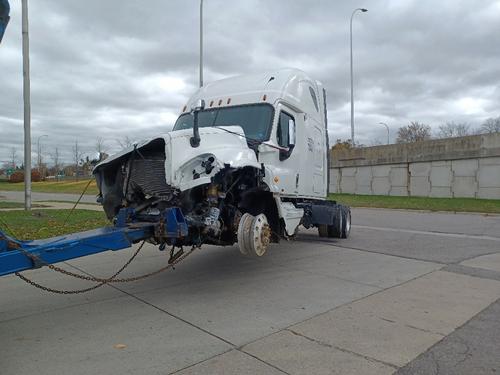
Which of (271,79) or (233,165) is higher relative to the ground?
(271,79)

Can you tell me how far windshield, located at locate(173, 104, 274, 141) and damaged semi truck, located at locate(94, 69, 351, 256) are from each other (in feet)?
0.06

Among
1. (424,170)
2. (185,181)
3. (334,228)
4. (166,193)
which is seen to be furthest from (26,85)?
(424,170)

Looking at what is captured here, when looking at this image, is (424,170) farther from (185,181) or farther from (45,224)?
(185,181)

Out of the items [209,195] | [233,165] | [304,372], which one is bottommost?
[304,372]

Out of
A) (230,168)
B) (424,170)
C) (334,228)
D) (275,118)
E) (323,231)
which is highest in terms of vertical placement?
(424,170)

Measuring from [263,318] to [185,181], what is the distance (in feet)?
5.95

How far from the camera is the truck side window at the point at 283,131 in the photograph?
23.7 feet

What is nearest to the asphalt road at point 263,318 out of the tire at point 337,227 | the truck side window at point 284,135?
the tire at point 337,227

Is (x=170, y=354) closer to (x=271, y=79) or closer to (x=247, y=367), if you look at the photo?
(x=247, y=367)

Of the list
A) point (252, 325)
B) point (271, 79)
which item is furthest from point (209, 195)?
point (271, 79)

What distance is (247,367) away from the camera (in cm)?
371

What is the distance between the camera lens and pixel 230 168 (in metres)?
5.42

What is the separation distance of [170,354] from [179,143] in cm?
244

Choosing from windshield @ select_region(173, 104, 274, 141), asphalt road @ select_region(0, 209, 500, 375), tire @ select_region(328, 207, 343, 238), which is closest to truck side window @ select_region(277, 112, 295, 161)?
windshield @ select_region(173, 104, 274, 141)
